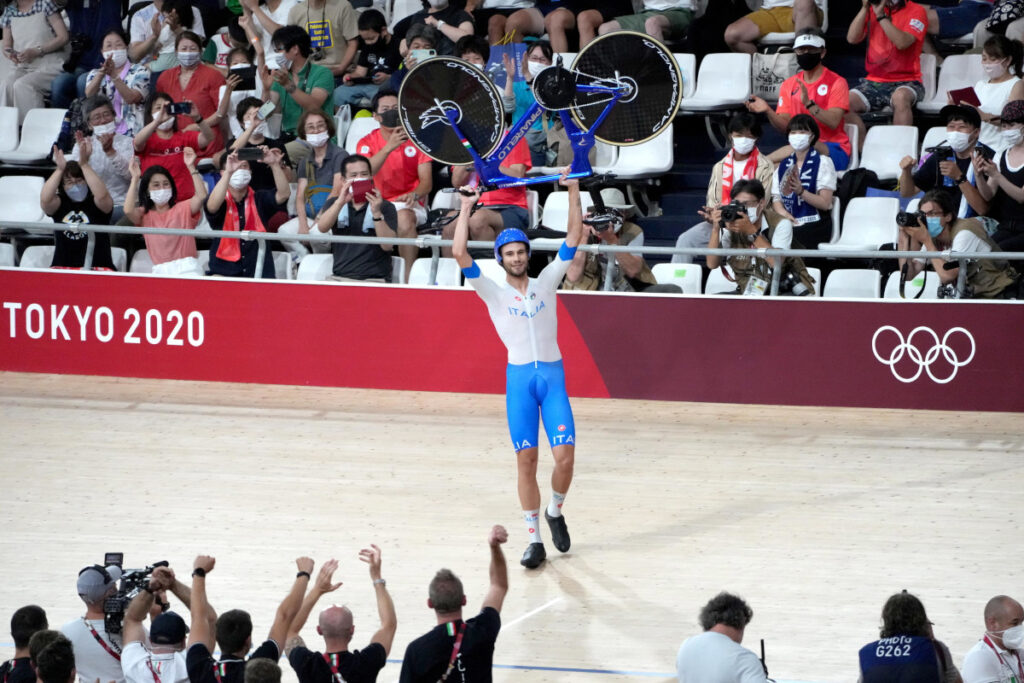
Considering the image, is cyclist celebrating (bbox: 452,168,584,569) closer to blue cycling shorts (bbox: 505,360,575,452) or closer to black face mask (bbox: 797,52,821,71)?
blue cycling shorts (bbox: 505,360,575,452)

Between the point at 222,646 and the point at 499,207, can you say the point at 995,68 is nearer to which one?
the point at 499,207

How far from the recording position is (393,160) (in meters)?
13.3

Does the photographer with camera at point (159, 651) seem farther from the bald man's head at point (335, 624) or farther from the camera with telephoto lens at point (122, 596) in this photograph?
the bald man's head at point (335, 624)

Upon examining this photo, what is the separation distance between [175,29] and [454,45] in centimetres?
353

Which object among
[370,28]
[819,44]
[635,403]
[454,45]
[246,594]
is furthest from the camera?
[370,28]

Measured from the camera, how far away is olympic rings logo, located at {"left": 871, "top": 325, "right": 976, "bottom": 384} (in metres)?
11.6

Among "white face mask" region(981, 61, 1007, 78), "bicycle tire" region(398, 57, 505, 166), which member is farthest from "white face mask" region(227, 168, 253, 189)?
"white face mask" region(981, 61, 1007, 78)

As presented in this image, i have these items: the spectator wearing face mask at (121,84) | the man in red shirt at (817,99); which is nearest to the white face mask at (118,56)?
the spectator wearing face mask at (121,84)

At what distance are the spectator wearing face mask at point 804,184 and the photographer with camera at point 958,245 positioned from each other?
1075 mm

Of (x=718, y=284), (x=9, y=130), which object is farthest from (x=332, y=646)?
(x=9, y=130)

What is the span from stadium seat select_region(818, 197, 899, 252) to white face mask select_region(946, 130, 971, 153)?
696 mm

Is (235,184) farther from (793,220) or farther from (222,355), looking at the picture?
(793,220)

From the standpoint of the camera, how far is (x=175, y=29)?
51.6 ft

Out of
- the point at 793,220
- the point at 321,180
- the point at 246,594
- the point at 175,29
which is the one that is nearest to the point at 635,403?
the point at 793,220
